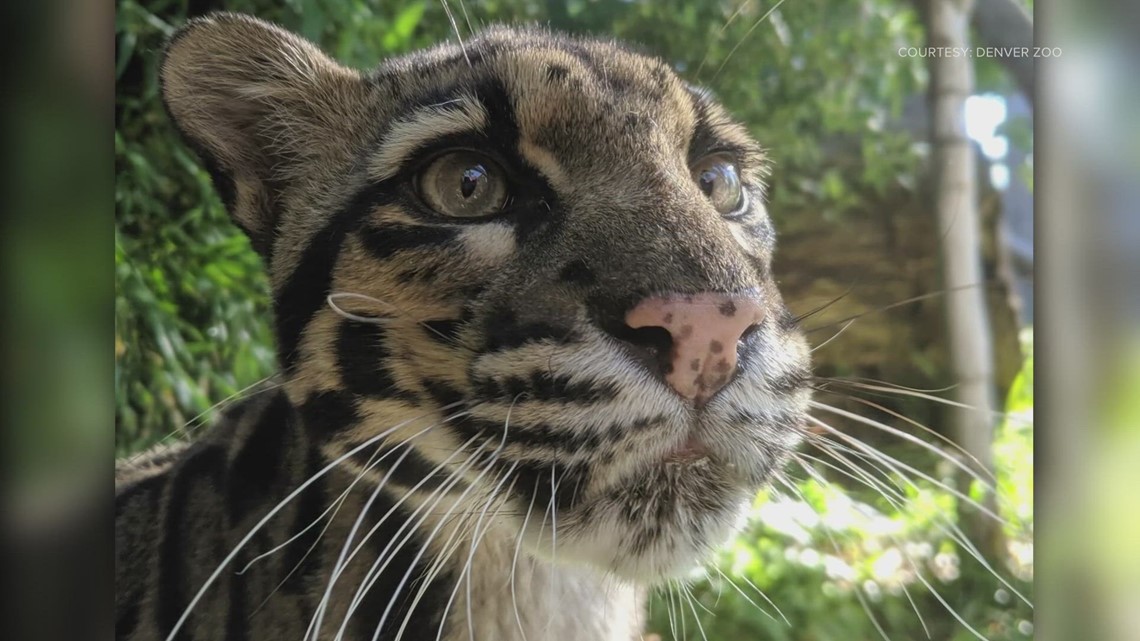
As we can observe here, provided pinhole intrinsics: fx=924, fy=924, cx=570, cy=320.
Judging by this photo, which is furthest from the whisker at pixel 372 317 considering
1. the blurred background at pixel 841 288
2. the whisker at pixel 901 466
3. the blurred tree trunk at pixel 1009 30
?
the blurred tree trunk at pixel 1009 30

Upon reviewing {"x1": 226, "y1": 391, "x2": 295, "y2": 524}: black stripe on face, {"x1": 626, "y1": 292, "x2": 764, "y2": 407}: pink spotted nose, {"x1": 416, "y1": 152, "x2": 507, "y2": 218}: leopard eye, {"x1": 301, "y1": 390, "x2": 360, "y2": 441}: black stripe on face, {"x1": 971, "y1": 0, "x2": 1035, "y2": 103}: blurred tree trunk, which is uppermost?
{"x1": 971, "y1": 0, "x2": 1035, "y2": 103}: blurred tree trunk

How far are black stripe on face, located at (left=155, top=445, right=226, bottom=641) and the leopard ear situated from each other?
0.99 feet

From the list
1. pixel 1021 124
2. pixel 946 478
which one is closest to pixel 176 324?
pixel 946 478

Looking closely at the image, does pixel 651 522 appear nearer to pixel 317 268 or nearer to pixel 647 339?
pixel 647 339

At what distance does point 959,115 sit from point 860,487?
57cm

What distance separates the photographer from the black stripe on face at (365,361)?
1.04 meters

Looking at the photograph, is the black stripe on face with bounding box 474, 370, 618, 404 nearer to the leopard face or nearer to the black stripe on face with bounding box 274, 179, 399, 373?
the leopard face

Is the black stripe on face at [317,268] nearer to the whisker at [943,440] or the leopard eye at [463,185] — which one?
the leopard eye at [463,185]

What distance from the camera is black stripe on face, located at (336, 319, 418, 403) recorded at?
104 centimetres

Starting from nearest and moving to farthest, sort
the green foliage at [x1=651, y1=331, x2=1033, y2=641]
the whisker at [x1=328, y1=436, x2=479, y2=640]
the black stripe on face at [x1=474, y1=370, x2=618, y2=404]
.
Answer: the black stripe on face at [x1=474, y1=370, x2=618, y2=404] → the whisker at [x1=328, y1=436, x2=479, y2=640] → the green foliage at [x1=651, y1=331, x2=1033, y2=641]

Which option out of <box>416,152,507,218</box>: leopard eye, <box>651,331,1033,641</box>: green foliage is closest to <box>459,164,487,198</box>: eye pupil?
<box>416,152,507,218</box>: leopard eye

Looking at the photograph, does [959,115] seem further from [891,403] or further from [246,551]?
[246,551]

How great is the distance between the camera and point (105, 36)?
134 centimetres

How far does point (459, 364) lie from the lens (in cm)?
98
